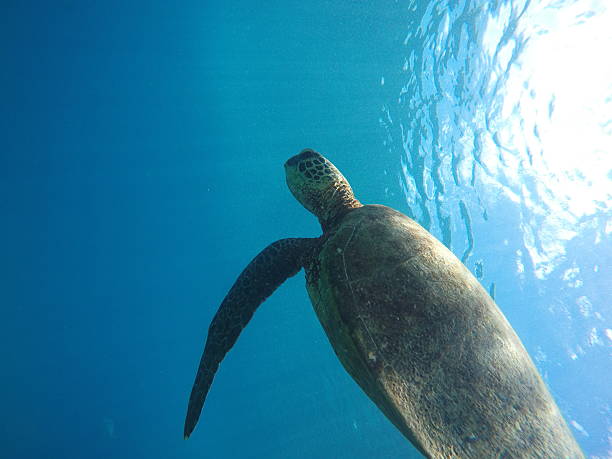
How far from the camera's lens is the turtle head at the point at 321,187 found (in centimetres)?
446

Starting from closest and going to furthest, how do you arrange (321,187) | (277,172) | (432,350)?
1. (432,350)
2. (321,187)
3. (277,172)

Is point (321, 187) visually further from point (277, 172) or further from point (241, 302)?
point (277, 172)

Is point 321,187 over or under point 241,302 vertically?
over

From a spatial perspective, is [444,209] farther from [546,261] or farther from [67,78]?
[67,78]

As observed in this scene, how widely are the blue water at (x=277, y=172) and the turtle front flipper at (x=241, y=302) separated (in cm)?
1289

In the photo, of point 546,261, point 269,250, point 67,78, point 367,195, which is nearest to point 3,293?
point 67,78

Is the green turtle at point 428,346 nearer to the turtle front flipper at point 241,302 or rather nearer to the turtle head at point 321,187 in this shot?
the turtle front flipper at point 241,302

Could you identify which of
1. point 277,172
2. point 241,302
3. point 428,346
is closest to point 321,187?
point 241,302

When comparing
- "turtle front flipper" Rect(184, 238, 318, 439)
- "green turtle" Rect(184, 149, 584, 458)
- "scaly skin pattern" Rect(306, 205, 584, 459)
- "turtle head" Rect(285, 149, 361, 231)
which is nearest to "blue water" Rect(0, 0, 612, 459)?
"turtle head" Rect(285, 149, 361, 231)

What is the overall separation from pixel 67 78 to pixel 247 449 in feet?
113

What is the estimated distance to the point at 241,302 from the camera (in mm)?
3861

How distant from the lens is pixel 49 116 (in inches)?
703

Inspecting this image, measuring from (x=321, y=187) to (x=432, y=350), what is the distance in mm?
2944

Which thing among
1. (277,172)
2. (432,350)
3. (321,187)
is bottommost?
(432,350)
